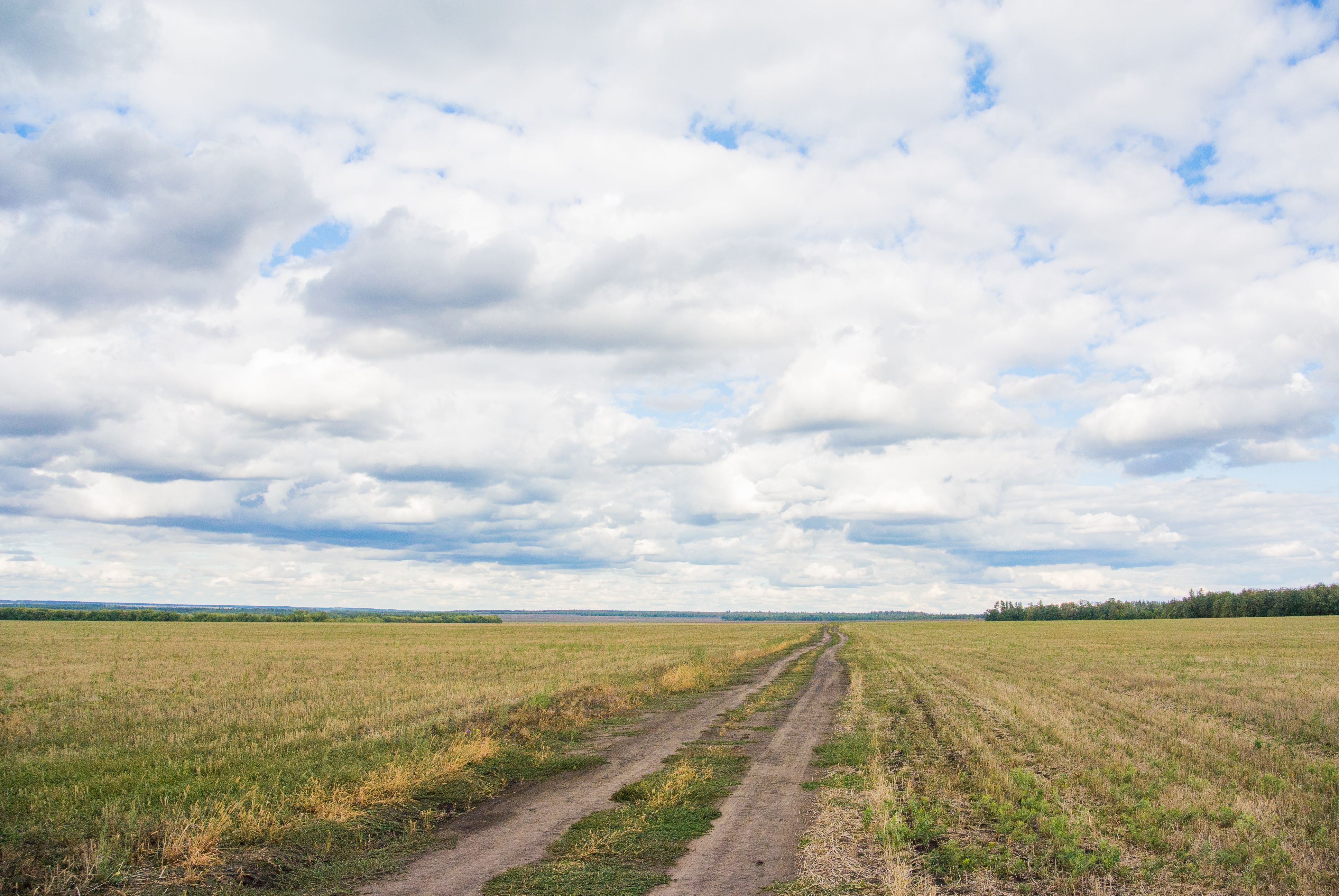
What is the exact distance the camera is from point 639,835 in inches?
393

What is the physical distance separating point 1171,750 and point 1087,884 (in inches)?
350

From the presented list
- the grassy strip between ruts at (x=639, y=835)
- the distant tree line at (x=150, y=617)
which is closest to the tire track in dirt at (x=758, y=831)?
the grassy strip between ruts at (x=639, y=835)

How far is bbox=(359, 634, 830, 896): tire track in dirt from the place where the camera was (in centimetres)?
838

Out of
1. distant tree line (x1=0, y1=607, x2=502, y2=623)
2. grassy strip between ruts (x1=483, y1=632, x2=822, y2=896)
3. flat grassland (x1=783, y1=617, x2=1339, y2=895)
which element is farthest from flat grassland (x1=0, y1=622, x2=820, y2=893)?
distant tree line (x1=0, y1=607, x2=502, y2=623)

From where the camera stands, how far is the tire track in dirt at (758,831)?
834 centimetres

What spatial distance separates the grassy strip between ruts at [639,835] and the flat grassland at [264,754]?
6.97 feet

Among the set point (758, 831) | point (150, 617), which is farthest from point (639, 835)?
point (150, 617)

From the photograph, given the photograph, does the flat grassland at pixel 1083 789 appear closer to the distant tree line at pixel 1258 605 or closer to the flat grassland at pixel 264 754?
the flat grassland at pixel 264 754

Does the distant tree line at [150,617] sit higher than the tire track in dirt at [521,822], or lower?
lower

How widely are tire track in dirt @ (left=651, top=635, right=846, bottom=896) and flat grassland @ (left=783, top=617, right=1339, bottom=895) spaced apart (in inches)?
15.6

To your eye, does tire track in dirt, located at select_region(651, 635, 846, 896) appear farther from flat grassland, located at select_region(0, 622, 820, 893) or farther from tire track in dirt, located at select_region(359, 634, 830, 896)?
flat grassland, located at select_region(0, 622, 820, 893)

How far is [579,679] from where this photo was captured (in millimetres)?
28125

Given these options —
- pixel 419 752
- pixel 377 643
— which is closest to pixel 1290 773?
pixel 419 752

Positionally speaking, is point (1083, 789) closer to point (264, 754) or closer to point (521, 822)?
point (521, 822)
